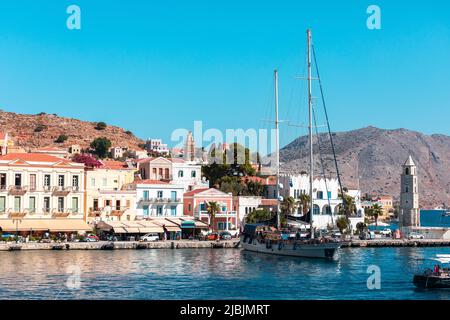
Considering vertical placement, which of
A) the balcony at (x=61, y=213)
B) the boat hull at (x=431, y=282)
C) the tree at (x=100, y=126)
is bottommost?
the boat hull at (x=431, y=282)

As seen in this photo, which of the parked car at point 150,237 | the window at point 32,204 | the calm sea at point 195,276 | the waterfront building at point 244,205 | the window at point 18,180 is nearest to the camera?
the calm sea at point 195,276

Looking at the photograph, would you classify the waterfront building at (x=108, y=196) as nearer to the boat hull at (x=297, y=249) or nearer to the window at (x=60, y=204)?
the window at (x=60, y=204)

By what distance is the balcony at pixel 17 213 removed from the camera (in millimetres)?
57031

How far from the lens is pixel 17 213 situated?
188ft

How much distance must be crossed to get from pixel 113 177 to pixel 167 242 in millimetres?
12389

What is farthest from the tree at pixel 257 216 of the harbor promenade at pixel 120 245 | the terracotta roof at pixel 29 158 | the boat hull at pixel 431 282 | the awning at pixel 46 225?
the boat hull at pixel 431 282

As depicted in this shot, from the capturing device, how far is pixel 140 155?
4934 inches

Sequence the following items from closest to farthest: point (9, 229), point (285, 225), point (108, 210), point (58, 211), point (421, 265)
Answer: point (421, 265) < point (9, 229) < point (58, 211) < point (108, 210) < point (285, 225)

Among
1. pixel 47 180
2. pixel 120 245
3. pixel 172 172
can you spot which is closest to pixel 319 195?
pixel 172 172

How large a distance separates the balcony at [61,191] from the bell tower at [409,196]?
202 ft

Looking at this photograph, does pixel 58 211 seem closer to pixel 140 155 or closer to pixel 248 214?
pixel 248 214

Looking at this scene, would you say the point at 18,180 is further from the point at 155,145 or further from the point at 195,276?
the point at 155,145

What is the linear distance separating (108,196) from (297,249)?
69.6 ft
